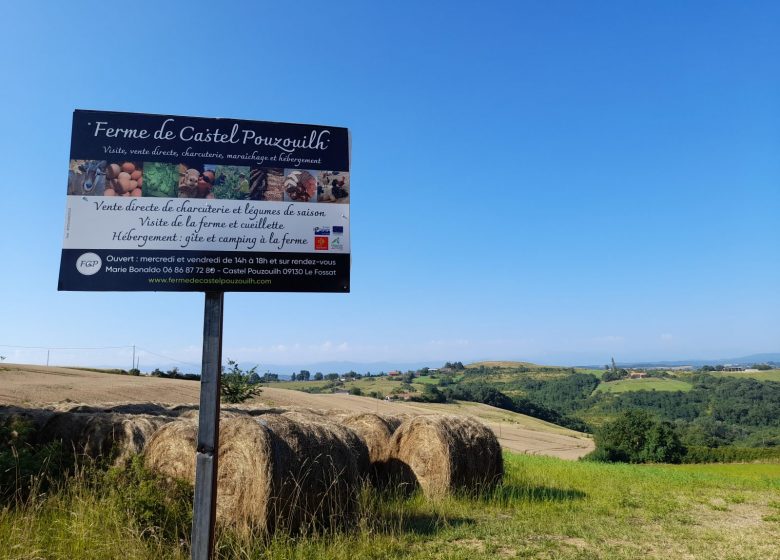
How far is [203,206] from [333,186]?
4.13 ft

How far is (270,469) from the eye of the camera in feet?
22.0

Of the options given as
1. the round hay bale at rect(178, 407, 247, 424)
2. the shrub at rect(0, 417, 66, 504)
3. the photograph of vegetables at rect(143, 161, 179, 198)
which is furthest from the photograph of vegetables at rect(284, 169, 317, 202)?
the shrub at rect(0, 417, 66, 504)

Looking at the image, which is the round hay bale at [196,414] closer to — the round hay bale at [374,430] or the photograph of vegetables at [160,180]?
the round hay bale at [374,430]

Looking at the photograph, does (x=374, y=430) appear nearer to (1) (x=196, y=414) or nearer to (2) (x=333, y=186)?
(1) (x=196, y=414)

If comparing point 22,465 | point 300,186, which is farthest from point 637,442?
point 300,186

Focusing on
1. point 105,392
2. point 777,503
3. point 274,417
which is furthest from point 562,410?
point 274,417

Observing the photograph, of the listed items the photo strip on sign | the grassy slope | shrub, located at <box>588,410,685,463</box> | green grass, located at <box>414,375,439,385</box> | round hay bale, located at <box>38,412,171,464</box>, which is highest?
the photo strip on sign

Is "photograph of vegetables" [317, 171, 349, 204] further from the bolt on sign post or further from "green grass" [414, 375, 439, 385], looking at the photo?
"green grass" [414, 375, 439, 385]

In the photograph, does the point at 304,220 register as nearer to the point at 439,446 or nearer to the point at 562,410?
the point at 439,446

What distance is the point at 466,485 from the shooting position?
1127cm

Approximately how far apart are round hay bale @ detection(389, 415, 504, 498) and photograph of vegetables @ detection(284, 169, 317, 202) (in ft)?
24.5

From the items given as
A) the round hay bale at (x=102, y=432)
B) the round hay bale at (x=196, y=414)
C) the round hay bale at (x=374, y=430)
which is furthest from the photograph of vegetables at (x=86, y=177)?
the round hay bale at (x=374, y=430)

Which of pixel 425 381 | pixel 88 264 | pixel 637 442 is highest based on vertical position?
pixel 88 264

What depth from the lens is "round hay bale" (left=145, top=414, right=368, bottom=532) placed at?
6664mm
